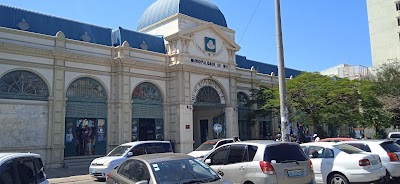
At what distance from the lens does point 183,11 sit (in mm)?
26812

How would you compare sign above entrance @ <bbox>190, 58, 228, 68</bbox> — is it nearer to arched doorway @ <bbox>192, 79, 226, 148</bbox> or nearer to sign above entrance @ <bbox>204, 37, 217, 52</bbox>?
sign above entrance @ <bbox>204, 37, 217, 52</bbox>

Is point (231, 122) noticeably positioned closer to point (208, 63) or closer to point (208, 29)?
point (208, 63)

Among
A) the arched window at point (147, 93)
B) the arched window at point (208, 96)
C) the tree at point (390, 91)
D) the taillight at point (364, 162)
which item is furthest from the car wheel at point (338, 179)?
the tree at point (390, 91)

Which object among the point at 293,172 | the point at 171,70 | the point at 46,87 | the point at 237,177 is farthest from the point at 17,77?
the point at 293,172

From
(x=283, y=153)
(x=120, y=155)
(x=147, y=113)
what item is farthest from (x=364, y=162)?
(x=147, y=113)

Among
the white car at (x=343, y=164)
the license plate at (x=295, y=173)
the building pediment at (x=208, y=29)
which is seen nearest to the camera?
the license plate at (x=295, y=173)

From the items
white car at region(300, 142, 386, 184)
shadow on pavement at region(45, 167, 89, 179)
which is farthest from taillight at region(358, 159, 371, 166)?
shadow on pavement at region(45, 167, 89, 179)

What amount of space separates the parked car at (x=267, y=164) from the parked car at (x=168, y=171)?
1.65 m

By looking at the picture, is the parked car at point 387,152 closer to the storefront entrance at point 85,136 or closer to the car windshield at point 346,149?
the car windshield at point 346,149

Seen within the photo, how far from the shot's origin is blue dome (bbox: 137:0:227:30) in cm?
2708

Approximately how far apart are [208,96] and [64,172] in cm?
1219

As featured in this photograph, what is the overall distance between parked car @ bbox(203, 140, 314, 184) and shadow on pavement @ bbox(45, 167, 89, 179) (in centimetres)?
1064

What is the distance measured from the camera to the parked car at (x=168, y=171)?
20.5 feet

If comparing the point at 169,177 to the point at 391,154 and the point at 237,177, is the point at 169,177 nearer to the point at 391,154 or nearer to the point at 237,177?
the point at 237,177
